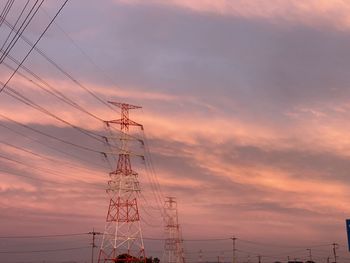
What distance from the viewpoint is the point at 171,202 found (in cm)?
14475

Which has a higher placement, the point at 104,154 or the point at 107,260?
the point at 104,154

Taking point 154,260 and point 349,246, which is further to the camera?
point 154,260

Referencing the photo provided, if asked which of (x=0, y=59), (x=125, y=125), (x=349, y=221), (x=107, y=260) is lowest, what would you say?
(x=107, y=260)

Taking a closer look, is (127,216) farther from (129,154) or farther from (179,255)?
(179,255)

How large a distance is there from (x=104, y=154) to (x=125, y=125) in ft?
22.1

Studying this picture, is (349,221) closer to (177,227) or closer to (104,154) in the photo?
(104,154)

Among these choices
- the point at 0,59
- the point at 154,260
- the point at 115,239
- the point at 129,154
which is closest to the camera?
the point at 0,59

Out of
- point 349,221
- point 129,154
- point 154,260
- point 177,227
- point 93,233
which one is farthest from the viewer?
point 154,260

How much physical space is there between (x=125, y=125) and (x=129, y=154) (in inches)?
190

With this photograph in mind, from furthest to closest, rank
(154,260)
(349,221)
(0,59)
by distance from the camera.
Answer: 1. (154,260)
2. (349,221)
3. (0,59)

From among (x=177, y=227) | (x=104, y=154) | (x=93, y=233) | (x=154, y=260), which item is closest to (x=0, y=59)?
(x=104, y=154)

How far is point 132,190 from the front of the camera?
77.8 m

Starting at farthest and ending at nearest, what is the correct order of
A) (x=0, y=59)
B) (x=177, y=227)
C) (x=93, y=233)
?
1. (x=177, y=227)
2. (x=93, y=233)
3. (x=0, y=59)

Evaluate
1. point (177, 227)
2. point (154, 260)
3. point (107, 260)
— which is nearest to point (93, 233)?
point (177, 227)
